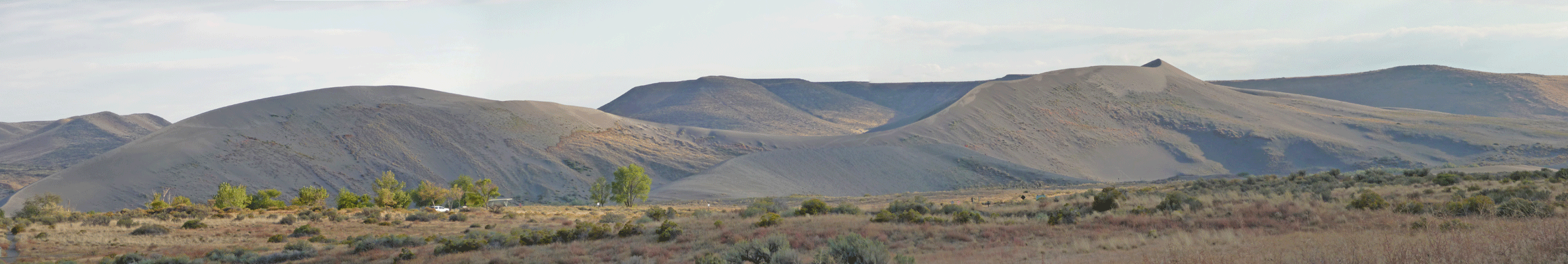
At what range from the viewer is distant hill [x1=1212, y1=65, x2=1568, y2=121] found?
5281 inches

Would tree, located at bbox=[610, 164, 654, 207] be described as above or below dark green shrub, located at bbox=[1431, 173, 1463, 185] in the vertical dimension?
below

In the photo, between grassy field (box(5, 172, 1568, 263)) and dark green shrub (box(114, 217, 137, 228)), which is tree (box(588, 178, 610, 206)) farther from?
dark green shrub (box(114, 217, 137, 228))

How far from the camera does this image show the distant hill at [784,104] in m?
143

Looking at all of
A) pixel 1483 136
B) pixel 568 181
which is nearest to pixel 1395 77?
pixel 1483 136

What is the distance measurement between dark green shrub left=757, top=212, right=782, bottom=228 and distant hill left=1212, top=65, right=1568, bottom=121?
152476 millimetres

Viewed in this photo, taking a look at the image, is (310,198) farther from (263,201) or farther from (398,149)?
(398,149)

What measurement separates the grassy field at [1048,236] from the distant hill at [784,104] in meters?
104

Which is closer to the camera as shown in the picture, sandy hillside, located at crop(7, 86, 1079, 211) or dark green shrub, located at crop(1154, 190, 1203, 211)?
dark green shrub, located at crop(1154, 190, 1203, 211)

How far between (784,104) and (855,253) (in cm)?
15169

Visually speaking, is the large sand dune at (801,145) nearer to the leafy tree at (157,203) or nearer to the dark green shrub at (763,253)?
the leafy tree at (157,203)

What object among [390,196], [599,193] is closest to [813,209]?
[390,196]

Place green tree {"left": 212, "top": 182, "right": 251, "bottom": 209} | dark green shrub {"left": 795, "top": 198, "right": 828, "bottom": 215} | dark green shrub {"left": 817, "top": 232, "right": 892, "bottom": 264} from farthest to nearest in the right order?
green tree {"left": 212, "top": 182, "right": 251, "bottom": 209} → dark green shrub {"left": 795, "top": 198, "right": 828, "bottom": 215} → dark green shrub {"left": 817, "top": 232, "right": 892, "bottom": 264}

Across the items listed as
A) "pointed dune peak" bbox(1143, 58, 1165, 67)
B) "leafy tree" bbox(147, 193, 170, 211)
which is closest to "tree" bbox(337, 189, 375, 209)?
"leafy tree" bbox(147, 193, 170, 211)

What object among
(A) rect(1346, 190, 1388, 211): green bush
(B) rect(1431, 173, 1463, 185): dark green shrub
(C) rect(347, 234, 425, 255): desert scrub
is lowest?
(C) rect(347, 234, 425, 255): desert scrub
